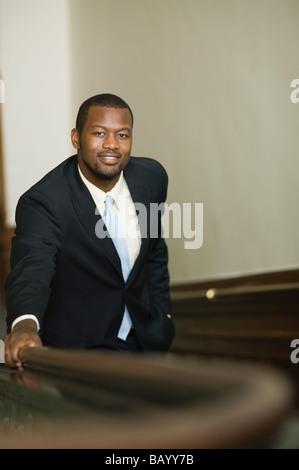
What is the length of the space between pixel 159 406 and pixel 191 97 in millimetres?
2745

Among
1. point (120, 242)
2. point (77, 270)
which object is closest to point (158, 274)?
point (120, 242)

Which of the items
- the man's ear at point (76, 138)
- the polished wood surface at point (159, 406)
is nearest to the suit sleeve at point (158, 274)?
the man's ear at point (76, 138)

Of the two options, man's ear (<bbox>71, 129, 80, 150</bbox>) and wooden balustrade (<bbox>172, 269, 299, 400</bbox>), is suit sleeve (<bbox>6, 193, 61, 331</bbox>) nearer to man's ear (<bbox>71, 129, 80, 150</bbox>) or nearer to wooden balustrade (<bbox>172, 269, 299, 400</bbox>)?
man's ear (<bbox>71, 129, 80, 150</bbox>)

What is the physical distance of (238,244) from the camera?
3041 millimetres

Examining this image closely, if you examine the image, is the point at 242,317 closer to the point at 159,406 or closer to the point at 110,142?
the point at 110,142

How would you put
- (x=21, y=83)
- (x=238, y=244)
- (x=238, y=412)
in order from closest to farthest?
(x=238, y=412) < (x=238, y=244) < (x=21, y=83)

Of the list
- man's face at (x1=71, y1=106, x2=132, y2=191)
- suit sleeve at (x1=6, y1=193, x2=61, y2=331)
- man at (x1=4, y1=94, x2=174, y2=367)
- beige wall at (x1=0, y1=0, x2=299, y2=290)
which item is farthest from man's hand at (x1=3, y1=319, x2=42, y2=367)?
beige wall at (x1=0, y1=0, x2=299, y2=290)

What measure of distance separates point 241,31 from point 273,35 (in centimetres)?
16

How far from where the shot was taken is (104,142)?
1.88 m

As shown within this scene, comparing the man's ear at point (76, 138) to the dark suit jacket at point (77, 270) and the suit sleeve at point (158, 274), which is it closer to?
the dark suit jacket at point (77, 270)

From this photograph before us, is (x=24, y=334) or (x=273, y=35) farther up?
(x=273, y=35)

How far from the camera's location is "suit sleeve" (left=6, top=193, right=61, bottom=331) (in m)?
1.58
